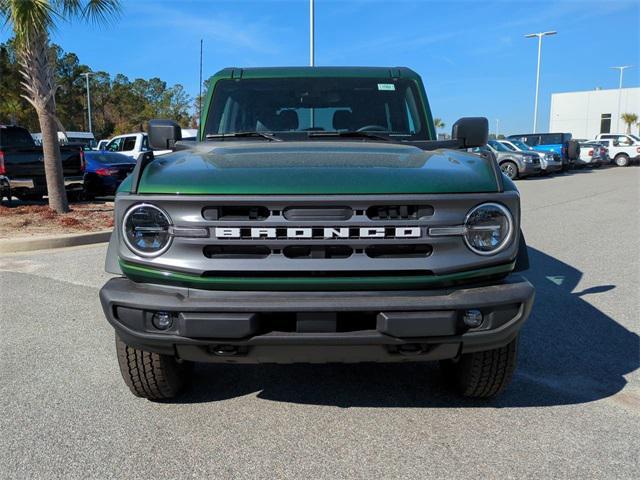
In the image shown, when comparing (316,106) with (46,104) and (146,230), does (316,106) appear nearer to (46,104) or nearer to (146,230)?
(146,230)

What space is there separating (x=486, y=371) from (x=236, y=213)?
61.1 inches

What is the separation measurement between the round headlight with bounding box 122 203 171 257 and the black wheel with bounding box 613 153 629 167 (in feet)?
114

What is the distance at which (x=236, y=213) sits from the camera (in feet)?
8.16

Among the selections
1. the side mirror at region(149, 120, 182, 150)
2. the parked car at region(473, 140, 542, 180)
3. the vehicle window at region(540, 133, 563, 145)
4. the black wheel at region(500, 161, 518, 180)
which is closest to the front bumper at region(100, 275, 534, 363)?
the side mirror at region(149, 120, 182, 150)

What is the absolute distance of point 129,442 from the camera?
2768mm

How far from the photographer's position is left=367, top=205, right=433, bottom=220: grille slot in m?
2.47

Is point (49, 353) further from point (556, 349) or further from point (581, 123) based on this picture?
point (581, 123)

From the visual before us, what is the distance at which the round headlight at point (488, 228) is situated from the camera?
8.30 feet

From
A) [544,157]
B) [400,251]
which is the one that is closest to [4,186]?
[400,251]

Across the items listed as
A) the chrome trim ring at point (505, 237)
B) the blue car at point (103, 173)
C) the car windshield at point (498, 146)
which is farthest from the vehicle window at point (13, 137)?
the car windshield at point (498, 146)

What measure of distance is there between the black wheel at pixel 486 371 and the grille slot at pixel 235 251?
116 centimetres

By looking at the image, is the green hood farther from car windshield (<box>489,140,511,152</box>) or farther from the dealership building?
the dealership building

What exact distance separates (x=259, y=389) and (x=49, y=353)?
1697 mm

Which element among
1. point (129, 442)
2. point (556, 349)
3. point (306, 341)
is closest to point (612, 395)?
point (556, 349)
